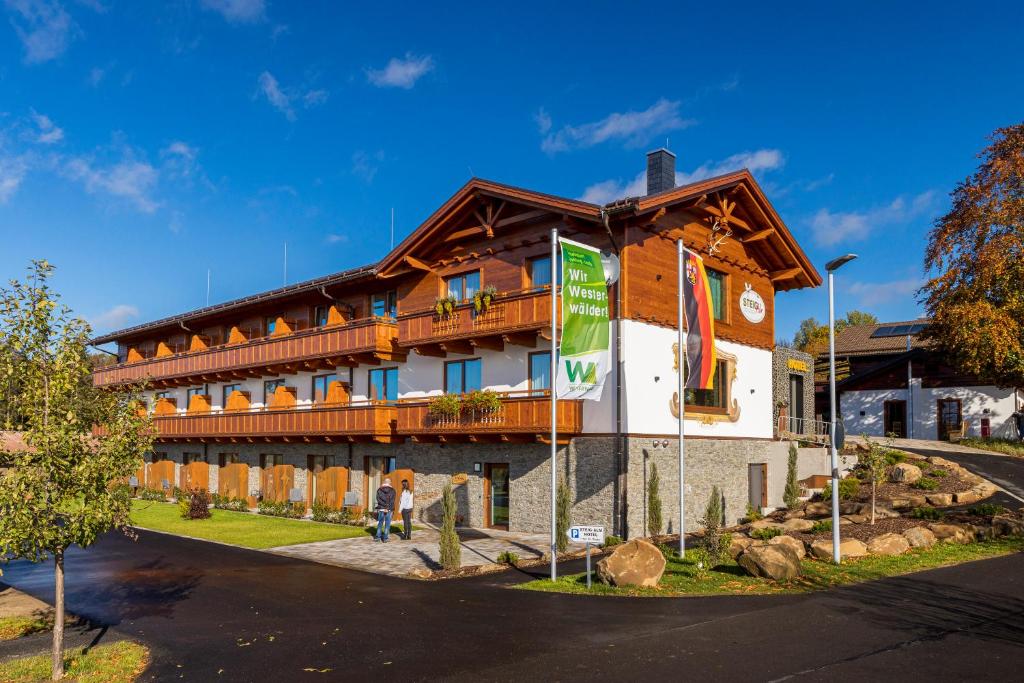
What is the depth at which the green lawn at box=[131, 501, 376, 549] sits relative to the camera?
82.5 feet

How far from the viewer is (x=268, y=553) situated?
73.5 feet

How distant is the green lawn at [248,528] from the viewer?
2516 centimetres

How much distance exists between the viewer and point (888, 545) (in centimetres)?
1925

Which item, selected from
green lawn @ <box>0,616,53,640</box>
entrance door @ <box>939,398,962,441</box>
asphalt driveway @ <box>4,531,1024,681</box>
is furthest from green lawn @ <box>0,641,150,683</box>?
entrance door @ <box>939,398,962,441</box>

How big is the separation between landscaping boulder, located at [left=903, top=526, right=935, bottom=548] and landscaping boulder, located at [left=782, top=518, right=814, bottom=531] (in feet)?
10.4

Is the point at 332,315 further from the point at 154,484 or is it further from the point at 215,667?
the point at 215,667

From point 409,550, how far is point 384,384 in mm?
10570

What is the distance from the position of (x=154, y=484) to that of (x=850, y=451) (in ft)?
124

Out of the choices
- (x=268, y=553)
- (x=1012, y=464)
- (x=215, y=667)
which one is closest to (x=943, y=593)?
(x=215, y=667)

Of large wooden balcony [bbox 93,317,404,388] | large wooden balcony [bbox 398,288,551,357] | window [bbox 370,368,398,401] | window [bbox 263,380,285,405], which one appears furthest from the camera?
window [bbox 263,380,285,405]

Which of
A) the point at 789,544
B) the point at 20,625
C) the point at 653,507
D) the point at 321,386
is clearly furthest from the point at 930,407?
the point at 20,625

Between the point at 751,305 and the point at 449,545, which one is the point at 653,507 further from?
the point at 751,305

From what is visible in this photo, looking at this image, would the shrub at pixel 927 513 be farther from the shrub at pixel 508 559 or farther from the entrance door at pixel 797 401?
the entrance door at pixel 797 401

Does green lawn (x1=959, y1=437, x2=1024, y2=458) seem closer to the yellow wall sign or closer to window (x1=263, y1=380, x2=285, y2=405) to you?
the yellow wall sign
